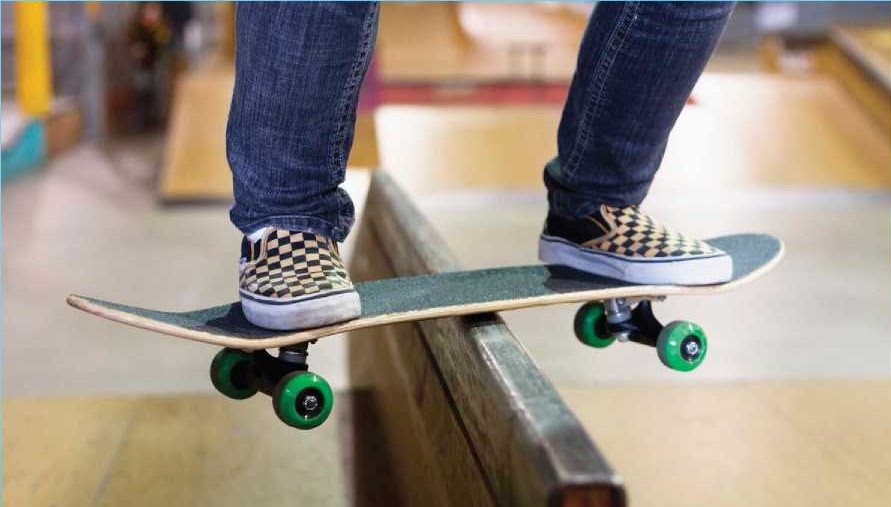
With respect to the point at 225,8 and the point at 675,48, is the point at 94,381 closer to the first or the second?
the point at 675,48

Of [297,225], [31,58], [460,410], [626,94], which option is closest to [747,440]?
[626,94]

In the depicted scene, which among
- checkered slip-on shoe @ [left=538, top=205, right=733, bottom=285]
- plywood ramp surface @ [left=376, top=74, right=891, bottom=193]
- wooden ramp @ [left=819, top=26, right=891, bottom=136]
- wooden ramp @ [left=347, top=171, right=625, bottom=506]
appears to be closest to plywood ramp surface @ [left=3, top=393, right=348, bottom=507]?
wooden ramp @ [left=347, top=171, right=625, bottom=506]

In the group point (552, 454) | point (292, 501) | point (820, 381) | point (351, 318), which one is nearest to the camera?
point (552, 454)

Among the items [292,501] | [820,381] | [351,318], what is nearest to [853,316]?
[820,381]

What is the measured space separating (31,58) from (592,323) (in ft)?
14.6

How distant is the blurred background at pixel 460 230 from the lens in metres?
2.01

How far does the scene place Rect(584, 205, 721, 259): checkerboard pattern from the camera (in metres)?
1.50

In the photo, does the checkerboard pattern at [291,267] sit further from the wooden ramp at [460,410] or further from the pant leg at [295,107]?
the wooden ramp at [460,410]

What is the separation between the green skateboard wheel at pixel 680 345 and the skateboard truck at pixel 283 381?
0.51m

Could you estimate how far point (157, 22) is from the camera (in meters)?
6.92

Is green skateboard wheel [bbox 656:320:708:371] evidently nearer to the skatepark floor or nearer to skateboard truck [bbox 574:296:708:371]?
skateboard truck [bbox 574:296:708:371]

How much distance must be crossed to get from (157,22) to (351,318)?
6.05 meters

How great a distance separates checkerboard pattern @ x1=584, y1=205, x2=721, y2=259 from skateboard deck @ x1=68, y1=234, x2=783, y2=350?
47 mm

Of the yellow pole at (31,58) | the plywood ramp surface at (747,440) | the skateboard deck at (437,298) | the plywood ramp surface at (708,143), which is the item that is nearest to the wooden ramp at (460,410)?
the skateboard deck at (437,298)
